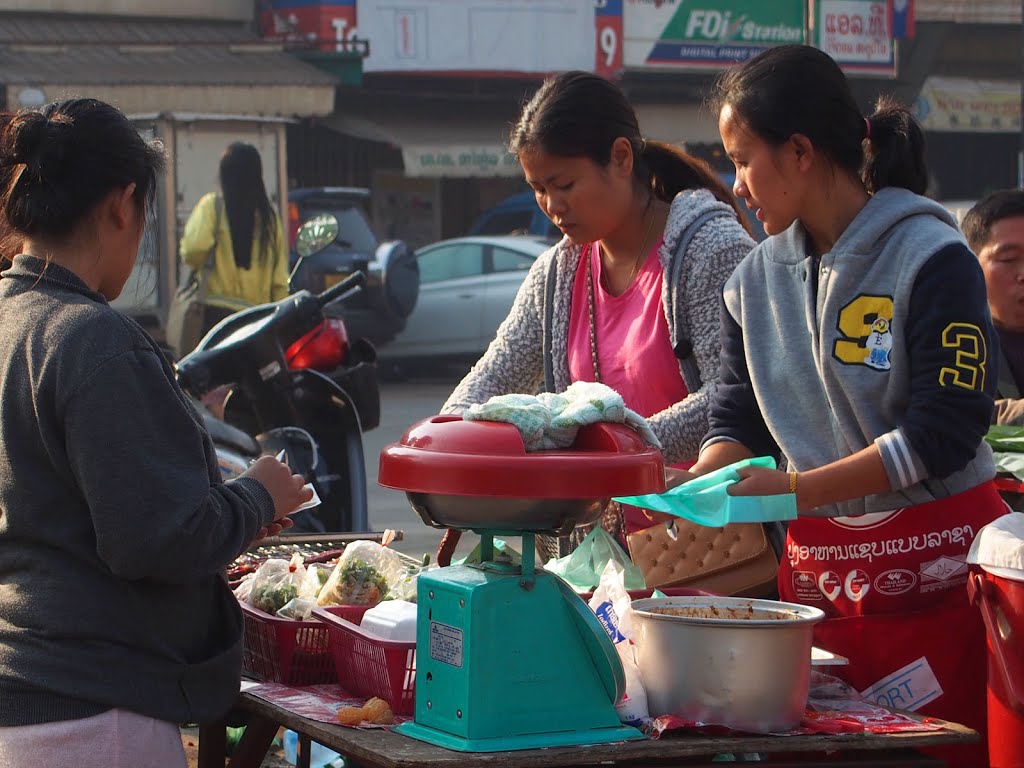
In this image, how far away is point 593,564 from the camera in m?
2.84

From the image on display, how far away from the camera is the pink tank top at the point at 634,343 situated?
311cm

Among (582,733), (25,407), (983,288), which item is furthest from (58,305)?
(983,288)

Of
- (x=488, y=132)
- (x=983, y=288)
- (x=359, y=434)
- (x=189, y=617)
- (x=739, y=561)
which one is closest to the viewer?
(x=189, y=617)

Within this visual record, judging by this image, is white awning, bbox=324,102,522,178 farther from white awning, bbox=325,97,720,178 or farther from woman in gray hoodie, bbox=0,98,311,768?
woman in gray hoodie, bbox=0,98,311,768

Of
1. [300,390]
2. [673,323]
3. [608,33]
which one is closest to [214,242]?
[300,390]

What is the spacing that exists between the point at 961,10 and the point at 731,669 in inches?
992

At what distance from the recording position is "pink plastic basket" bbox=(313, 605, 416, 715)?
7.32ft

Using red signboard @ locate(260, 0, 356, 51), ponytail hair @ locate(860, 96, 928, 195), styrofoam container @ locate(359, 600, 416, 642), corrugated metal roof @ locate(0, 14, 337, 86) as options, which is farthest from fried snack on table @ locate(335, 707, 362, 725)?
red signboard @ locate(260, 0, 356, 51)

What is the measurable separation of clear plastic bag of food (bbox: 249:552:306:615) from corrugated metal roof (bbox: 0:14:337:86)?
48.0 ft

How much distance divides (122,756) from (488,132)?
19.8 metres

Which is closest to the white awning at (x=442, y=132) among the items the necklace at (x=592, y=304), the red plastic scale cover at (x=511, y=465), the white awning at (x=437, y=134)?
the white awning at (x=437, y=134)

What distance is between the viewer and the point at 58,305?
212 centimetres

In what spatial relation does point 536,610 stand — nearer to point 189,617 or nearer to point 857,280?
point 189,617

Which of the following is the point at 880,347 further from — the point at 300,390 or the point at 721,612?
the point at 300,390
